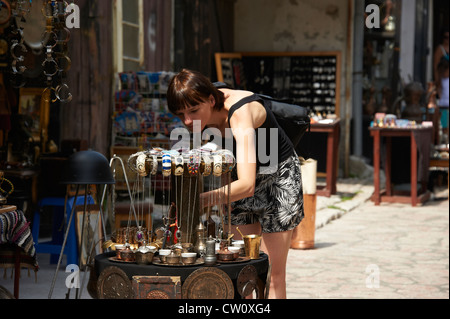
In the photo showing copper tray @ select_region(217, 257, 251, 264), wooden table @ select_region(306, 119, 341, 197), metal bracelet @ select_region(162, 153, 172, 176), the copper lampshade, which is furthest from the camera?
wooden table @ select_region(306, 119, 341, 197)

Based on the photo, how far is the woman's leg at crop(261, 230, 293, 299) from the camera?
Result: 437 cm

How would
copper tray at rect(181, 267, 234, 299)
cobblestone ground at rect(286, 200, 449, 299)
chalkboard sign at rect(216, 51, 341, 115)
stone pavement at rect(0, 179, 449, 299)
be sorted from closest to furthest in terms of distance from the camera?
copper tray at rect(181, 267, 234, 299) → stone pavement at rect(0, 179, 449, 299) → cobblestone ground at rect(286, 200, 449, 299) → chalkboard sign at rect(216, 51, 341, 115)

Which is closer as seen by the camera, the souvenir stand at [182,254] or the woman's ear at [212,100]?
the souvenir stand at [182,254]

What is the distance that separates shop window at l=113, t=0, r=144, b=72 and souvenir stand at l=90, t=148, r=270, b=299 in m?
5.94

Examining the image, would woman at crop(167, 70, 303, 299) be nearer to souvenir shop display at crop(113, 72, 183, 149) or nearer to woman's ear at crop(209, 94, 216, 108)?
woman's ear at crop(209, 94, 216, 108)

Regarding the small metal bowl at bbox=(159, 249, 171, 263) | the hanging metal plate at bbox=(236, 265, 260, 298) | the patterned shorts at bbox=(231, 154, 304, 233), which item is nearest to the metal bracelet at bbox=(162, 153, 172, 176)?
the small metal bowl at bbox=(159, 249, 171, 263)

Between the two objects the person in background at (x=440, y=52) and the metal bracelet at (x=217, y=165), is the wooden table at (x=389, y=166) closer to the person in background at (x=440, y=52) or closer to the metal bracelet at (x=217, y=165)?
the person in background at (x=440, y=52)

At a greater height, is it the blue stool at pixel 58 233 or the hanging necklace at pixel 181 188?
the hanging necklace at pixel 181 188

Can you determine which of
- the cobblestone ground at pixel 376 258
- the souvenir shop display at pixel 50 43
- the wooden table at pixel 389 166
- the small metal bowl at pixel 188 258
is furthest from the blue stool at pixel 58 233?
the wooden table at pixel 389 166

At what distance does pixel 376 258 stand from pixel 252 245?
4.94 m

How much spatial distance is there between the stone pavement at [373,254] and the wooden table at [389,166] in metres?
0.19

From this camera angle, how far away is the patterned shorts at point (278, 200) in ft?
14.1
